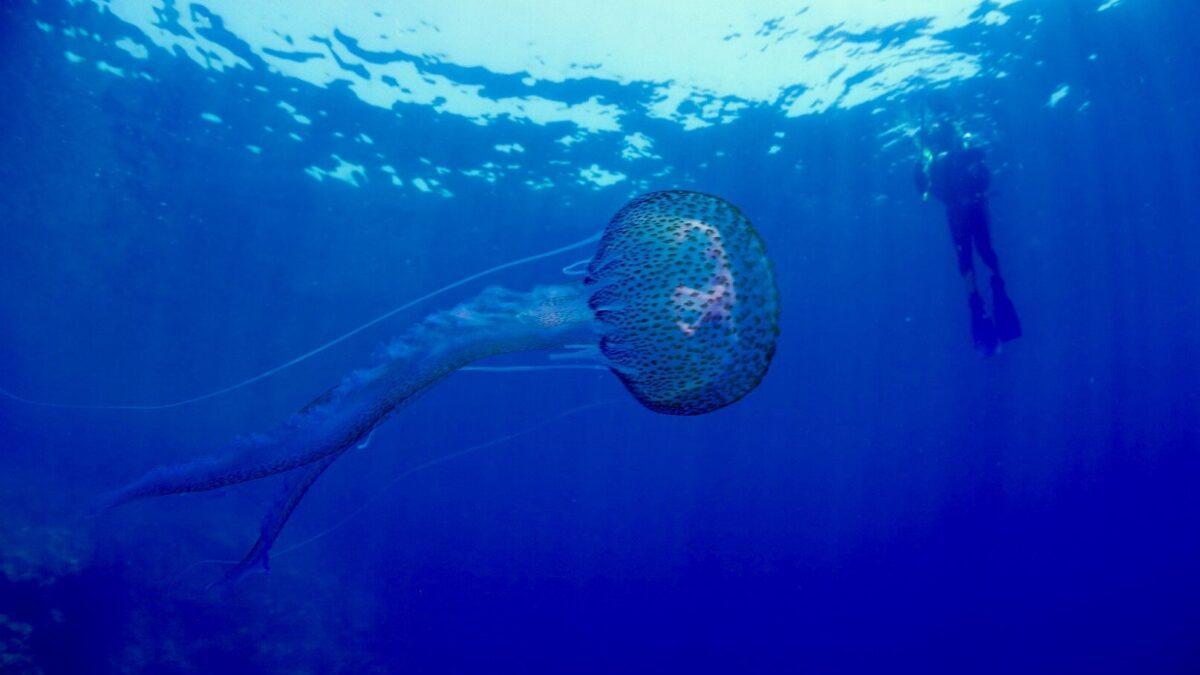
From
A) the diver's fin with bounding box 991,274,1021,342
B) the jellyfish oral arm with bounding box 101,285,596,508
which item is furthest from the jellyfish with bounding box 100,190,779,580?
the diver's fin with bounding box 991,274,1021,342

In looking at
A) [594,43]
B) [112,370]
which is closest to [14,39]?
[594,43]

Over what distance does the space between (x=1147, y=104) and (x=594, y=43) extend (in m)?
14.8

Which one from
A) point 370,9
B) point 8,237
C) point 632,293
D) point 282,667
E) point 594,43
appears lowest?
point 282,667

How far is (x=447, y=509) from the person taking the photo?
39781mm

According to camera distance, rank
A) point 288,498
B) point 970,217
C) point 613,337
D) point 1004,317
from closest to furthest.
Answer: point 288,498
point 613,337
point 1004,317
point 970,217

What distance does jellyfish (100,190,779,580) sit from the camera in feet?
8.54

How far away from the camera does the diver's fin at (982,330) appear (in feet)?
33.7

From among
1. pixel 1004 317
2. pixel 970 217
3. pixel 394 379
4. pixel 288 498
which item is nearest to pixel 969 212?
pixel 970 217

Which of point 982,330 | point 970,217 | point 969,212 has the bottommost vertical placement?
point 982,330

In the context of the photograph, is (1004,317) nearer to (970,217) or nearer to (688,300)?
(970,217)

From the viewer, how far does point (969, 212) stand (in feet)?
39.7

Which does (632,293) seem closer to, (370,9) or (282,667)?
(370,9)

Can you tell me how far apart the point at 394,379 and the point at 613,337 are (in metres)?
1.05

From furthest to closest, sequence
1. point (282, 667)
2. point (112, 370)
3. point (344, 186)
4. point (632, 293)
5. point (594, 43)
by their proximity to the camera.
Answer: point (112, 370) < point (344, 186) < point (282, 667) < point (594, 43) < point (632, 293)
